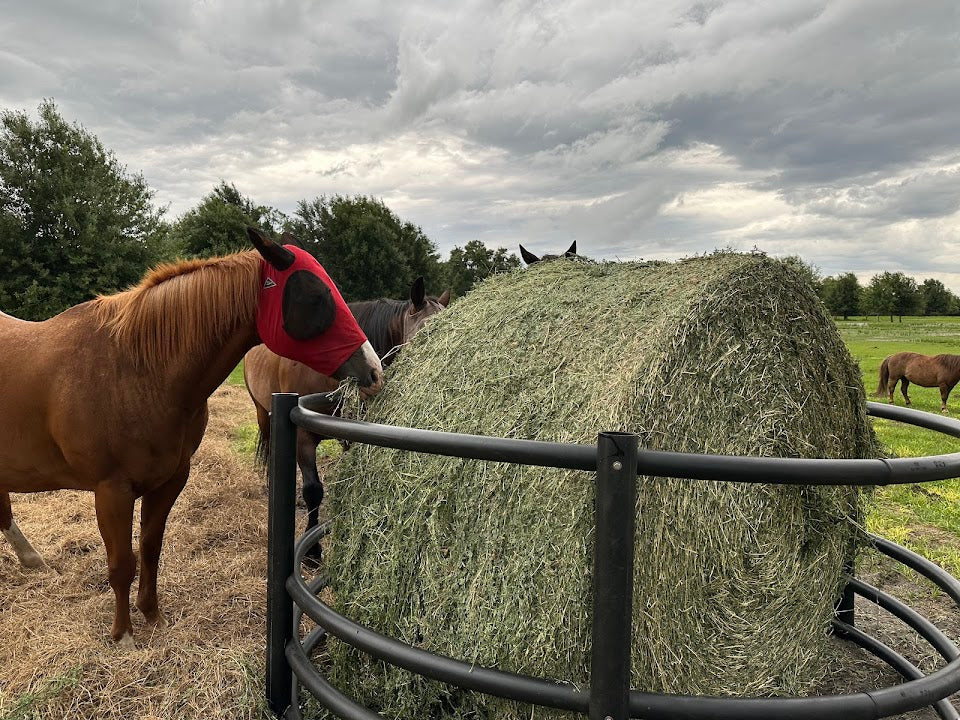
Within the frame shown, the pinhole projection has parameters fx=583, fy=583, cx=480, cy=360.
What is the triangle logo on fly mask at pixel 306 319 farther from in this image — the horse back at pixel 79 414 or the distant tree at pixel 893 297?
the distant tree at pixel 893 297

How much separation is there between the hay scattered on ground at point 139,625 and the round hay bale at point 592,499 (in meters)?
0.74

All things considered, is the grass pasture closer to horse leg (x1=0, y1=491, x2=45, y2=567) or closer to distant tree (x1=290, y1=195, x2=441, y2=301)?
horse leg (x1=0, y1=491, x2=45, y2=567)

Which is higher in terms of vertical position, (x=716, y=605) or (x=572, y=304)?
(x=572, y=304)

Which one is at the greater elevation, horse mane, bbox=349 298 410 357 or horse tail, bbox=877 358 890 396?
horse mane, bbox=349 298 410 357

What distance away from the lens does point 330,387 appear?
4344 mm

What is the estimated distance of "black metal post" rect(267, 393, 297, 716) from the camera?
1.89m

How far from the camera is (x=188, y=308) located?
2.73 meters

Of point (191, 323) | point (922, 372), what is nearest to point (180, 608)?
point (191, 323)

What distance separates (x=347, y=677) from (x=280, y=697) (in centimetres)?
25

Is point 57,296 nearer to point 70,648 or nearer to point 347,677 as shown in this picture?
point 70,648

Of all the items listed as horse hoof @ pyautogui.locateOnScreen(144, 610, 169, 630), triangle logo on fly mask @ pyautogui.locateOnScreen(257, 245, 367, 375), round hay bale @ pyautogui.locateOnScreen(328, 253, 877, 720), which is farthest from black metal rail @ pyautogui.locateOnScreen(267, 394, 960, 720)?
horse hoof @ pyautogui.locateOnScreen(144, 610, 169, 630)

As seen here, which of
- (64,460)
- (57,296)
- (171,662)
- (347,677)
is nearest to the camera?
(347,677)

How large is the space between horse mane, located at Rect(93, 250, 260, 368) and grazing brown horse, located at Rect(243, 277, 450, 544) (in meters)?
1.26

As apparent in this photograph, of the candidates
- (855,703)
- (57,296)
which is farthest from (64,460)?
(57,296)
